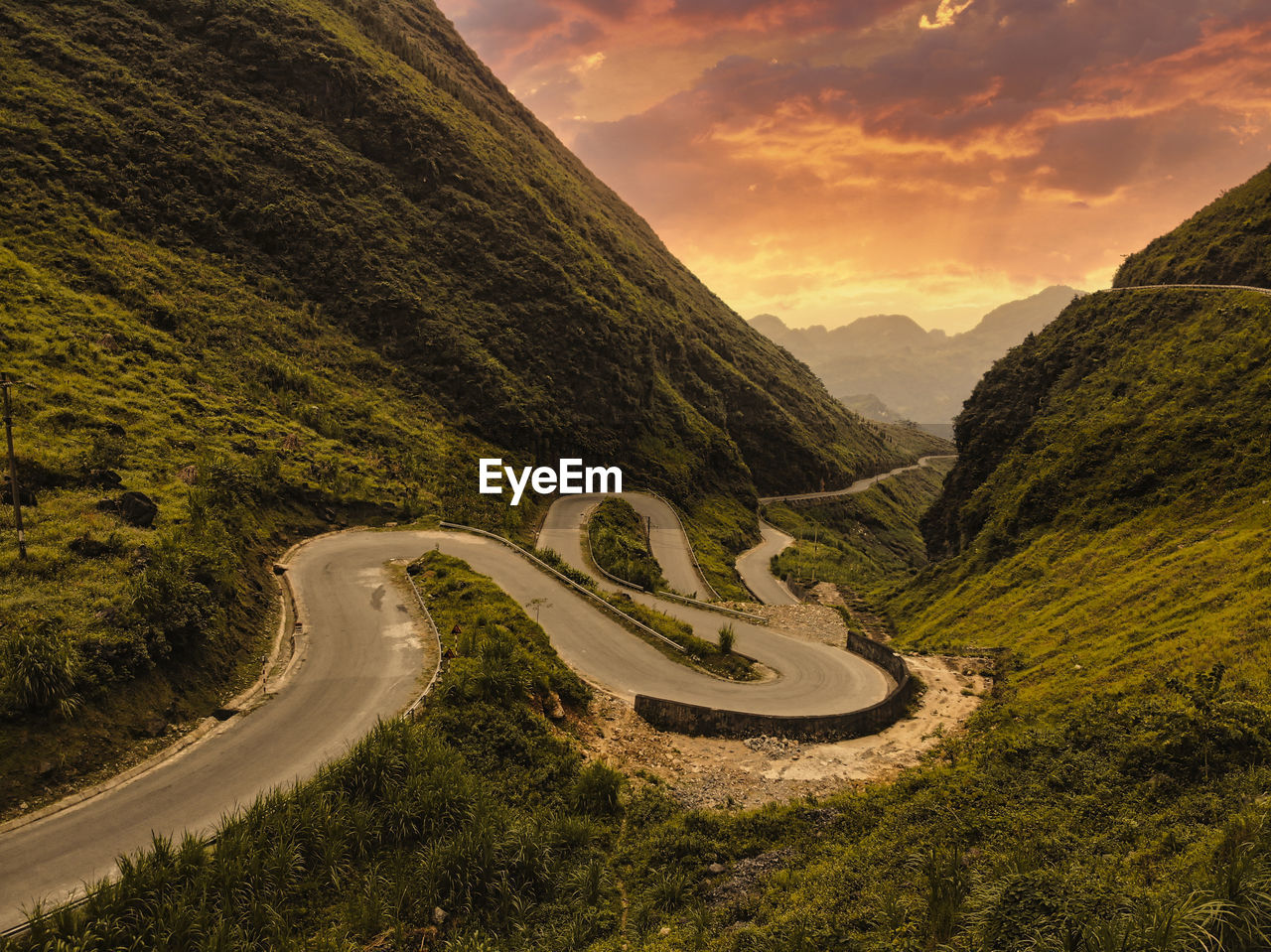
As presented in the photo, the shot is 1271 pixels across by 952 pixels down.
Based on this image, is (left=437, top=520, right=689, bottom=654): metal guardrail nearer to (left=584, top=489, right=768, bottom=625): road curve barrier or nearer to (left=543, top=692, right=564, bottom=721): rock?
(left=584, top=489, right=768, bottom=625): road curve barrier

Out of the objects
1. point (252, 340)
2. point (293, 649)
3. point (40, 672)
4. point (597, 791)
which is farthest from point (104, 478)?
point (252, 340)

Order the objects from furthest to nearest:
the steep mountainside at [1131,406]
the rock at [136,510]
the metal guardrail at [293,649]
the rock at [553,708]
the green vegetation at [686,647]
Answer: the steep mountainside at [1131,406], the green vegetation at [686,647], the rock at [136,510], the rock at [553,708], the metal guardrail at [293,649]

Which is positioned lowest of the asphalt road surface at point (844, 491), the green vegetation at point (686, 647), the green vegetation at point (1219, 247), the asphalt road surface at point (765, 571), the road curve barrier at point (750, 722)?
the asphalt road surface at point (765, 571)

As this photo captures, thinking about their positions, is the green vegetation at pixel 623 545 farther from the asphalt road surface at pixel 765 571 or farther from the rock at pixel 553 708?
the rock at pixel 553 708

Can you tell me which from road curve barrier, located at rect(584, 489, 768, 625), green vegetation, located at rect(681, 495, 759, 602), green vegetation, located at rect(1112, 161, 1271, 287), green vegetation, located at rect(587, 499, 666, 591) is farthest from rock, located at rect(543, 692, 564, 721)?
green vegetation, located at rect(1112, 161, 1271, 287)

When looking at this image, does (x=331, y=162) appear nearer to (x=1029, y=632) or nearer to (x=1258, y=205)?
(x=1029, y=632)

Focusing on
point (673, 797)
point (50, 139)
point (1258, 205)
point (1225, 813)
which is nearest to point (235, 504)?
point (673, 797)

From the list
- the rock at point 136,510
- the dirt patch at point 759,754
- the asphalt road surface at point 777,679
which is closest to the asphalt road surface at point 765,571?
the asphalt road surface at point 777,679

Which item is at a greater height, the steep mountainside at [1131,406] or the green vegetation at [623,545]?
the steep mountainside at [1131,406]
